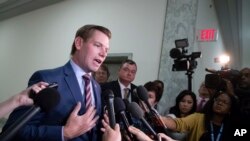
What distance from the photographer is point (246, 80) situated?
2.51 metres

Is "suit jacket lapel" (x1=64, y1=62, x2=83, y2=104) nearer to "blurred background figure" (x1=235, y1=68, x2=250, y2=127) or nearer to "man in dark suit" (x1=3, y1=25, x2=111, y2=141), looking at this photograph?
"man in dark suit" (x1=3, y1=25, x2=111, y2=141)

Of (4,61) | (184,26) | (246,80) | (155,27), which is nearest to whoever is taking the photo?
(246,80)

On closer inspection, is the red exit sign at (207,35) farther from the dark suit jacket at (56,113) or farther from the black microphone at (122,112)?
the black microphone at (122,112)

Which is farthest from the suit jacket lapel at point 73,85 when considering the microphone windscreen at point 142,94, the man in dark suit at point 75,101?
the microphone windscreen at point 142,94

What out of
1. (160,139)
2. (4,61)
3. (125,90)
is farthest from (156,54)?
(4,61)

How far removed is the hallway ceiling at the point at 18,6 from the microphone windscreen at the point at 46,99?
205 inches

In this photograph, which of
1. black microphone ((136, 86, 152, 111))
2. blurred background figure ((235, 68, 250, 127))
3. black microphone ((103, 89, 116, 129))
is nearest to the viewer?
black microphone ((103, 89, 116, 129))

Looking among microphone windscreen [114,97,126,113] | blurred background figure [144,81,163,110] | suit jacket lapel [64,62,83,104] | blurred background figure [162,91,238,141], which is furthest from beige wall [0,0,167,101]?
microphone windscreen [114,97,126,113]

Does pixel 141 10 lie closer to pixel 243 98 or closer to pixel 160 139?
pixel 243 98

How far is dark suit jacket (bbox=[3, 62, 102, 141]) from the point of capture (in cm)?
126

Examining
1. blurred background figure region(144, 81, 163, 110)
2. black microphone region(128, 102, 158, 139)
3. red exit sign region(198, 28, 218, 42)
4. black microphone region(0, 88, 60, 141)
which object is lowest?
blurred background figure region(144, 81, 163, 110)

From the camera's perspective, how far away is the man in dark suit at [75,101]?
1.27 m

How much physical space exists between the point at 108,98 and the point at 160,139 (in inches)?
12.2

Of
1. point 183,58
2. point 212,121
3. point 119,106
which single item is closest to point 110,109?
point 119,106
